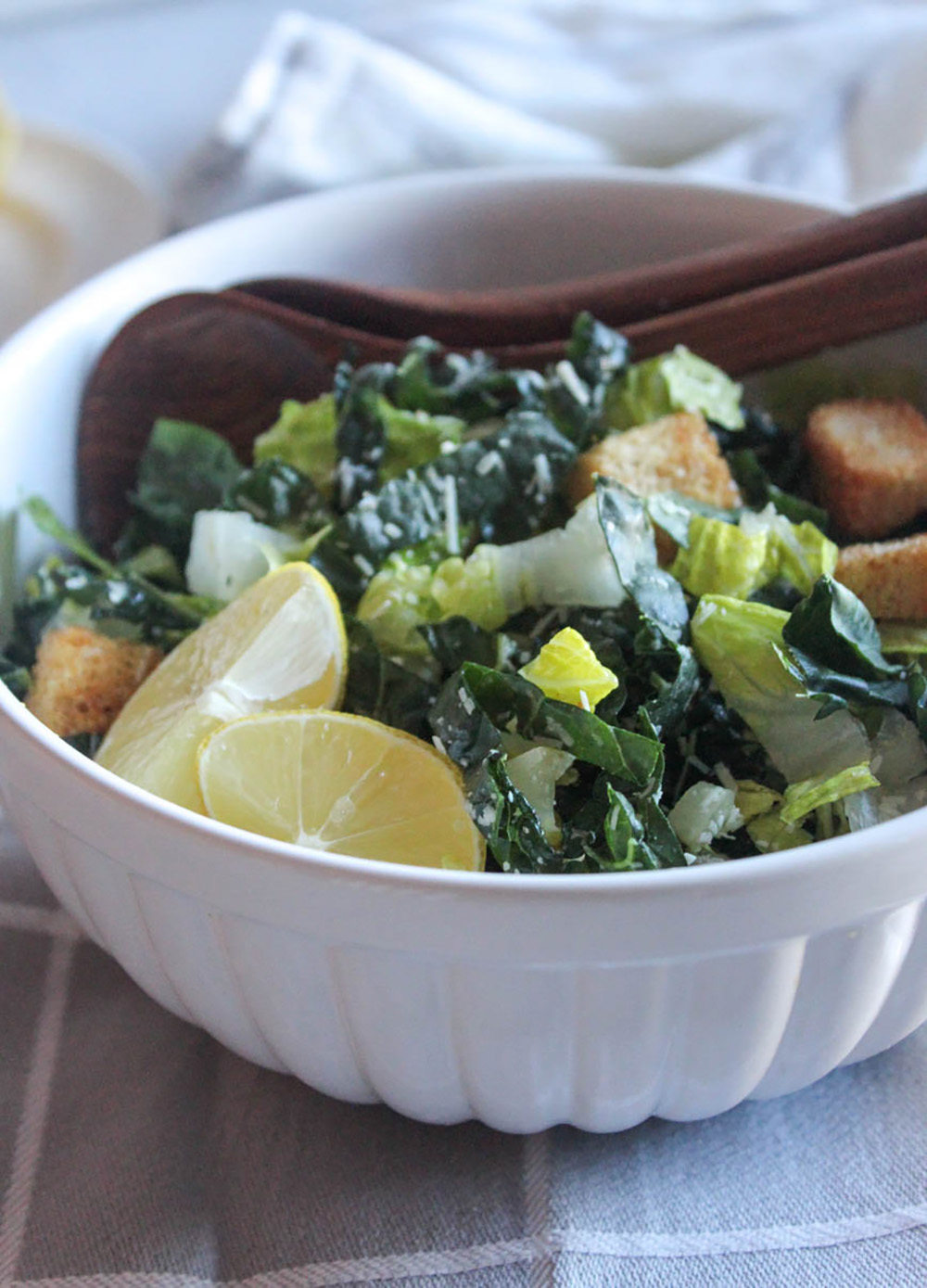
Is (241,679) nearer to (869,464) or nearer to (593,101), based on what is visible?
(869,464)

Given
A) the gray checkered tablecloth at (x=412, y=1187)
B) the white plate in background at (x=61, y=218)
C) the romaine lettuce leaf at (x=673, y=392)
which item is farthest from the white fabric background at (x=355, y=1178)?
Result: the white plate in background at (x=61, y=218)

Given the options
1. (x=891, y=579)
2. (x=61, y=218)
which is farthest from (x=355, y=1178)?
(x=61, y=218)

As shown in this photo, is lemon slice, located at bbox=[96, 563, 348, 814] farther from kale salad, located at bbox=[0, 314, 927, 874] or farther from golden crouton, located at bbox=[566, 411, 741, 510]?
golden crouton, located at bbox=[566, 411, 741, 510]

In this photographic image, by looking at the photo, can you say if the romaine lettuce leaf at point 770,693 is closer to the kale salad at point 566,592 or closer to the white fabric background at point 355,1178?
the kale salad at point 566,592

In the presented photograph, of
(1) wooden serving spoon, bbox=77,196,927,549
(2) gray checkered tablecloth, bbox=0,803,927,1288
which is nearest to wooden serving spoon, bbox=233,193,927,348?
(1) wooden serving spoon, bbox=77,196,927,549

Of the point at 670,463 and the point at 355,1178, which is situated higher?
the point at 670,463

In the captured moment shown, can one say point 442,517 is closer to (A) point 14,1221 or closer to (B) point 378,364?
(B) point 378,364

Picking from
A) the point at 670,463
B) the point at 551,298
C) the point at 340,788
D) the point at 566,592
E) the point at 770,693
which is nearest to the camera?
the point at 340,788

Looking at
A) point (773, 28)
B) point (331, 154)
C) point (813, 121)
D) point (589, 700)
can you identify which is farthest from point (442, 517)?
point (773, 28)
